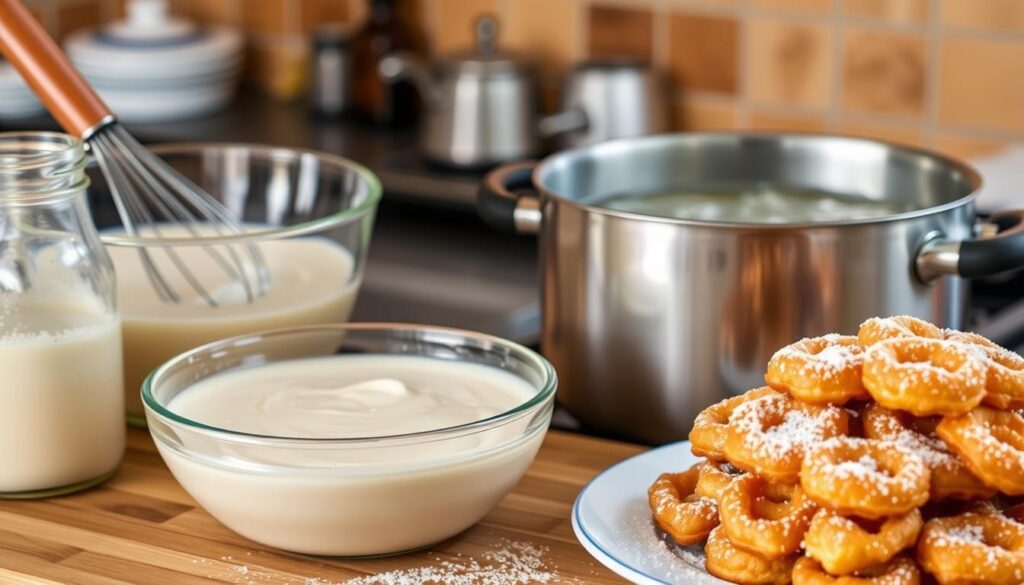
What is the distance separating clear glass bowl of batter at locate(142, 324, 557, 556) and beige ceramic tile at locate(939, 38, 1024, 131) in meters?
1.41

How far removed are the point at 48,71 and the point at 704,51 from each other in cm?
150

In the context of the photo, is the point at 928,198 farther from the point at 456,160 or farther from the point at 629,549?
the point at 456,160

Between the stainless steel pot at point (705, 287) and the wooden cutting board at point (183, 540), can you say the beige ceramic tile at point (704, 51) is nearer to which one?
the stainless steel pot at point (705, 287)

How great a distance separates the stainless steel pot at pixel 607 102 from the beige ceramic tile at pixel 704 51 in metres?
0.09

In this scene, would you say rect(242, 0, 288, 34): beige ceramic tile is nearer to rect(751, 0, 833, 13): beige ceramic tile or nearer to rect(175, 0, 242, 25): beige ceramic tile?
rect(175, 0, 242, 25): beige ceramic tile

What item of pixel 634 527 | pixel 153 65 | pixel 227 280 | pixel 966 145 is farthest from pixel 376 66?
pixel 634 527

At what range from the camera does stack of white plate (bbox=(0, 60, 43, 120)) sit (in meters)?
2.57

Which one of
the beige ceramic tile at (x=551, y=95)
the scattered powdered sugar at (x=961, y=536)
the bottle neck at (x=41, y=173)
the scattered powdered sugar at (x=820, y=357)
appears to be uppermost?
the bottle neck at (x=41, y=173)

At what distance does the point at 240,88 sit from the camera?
2.86 meters

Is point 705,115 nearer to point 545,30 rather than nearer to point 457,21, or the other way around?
point 545,30

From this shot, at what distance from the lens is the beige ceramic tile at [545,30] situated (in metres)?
2.47

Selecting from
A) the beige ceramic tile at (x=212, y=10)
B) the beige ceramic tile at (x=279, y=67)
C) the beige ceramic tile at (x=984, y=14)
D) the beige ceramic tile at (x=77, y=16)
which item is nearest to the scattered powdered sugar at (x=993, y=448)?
the beige ceramic tile at (x=984, y=14)

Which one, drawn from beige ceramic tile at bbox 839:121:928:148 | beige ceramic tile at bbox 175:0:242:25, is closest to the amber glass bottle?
beige ceramic tile at bbox 175:0:242:25

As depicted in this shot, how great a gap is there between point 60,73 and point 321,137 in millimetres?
1499
